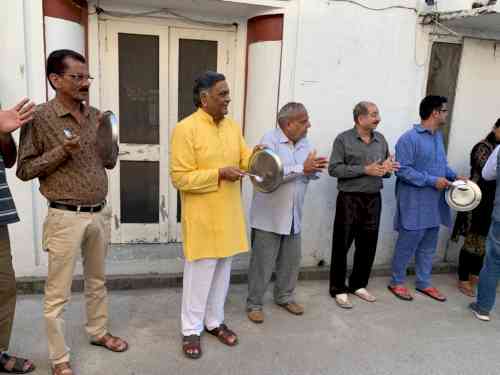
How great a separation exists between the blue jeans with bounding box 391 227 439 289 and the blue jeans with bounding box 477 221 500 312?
0.53 metres

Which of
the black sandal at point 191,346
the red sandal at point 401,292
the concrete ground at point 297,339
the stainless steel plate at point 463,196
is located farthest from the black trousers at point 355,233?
the black sandal at point 191,346

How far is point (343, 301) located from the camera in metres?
3.88

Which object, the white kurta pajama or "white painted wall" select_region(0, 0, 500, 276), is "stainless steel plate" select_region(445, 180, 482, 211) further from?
the white kurta pajama

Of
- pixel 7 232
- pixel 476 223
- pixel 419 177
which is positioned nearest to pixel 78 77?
pixel 7 232

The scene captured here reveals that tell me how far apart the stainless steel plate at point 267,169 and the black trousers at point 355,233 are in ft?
3.87

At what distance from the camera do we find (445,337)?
3.46 m

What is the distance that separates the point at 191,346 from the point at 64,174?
1.43 meters

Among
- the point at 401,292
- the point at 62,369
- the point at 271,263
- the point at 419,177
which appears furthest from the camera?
the point at 401,292

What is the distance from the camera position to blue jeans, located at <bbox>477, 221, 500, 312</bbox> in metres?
3.45

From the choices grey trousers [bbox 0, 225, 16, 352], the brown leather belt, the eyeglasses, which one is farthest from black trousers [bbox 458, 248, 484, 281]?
grey trousers [bbox 0, 225, 16, 352]

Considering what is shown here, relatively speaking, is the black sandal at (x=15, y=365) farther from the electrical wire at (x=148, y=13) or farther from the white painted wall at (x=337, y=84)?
the electrical wire at (x=148, y=13)

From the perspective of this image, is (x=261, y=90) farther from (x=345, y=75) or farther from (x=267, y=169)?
(x=267, y=169)

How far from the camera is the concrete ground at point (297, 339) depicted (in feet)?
9.55

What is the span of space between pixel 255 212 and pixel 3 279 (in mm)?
1762
